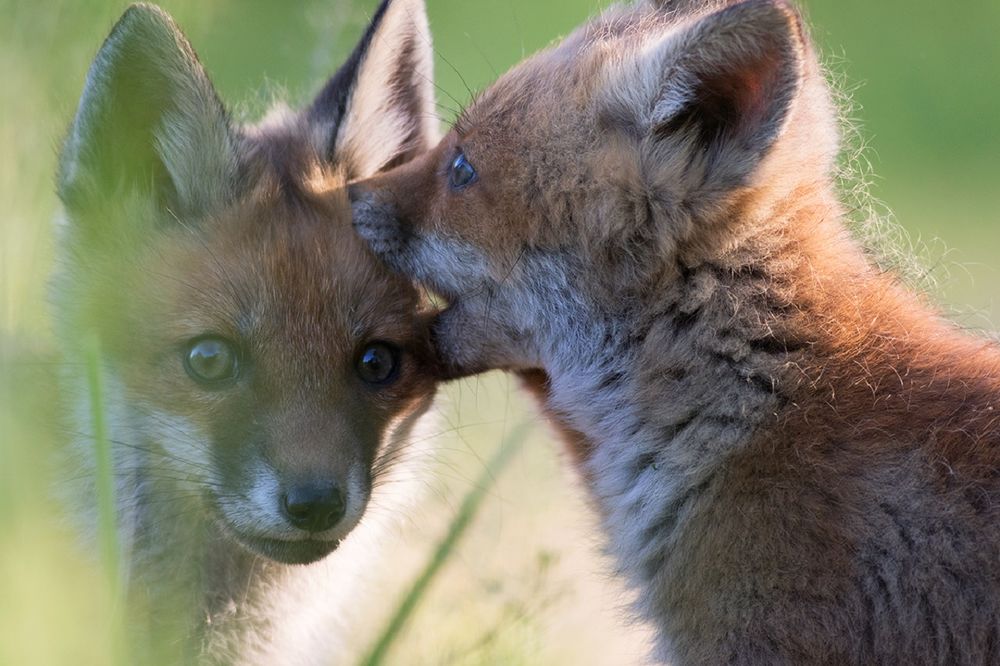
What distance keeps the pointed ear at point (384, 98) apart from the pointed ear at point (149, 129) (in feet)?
1.69

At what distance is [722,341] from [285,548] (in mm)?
1421

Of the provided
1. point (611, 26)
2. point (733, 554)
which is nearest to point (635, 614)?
point (733, 554)

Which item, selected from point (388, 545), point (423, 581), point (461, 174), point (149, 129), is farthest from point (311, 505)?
point (388, 545)

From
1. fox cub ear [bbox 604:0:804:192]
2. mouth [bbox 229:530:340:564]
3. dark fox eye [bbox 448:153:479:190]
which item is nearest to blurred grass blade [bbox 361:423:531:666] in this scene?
mouth [bbox 229:530:340:564]

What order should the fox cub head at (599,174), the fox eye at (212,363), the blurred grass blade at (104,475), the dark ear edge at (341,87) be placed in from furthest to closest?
the dark ear edge at (341,87), the fox eye at (212,363), the fox cub head at (599,174), the blurred grass blade at (104,475)

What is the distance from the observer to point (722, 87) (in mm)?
3477

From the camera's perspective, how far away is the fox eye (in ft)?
12.5

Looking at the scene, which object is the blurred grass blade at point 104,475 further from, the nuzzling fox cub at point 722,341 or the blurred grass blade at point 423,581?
the nuzzling fox cub at point 722,341

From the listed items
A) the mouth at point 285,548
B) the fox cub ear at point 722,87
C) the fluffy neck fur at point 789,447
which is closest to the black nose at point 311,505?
the mouth at point 285,548

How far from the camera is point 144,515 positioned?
4.12m

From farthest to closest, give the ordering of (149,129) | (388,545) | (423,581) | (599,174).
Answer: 1. (388,545)
2. (149,129)
3. (599,174)
4. (423,581)

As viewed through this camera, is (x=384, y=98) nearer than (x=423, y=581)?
No

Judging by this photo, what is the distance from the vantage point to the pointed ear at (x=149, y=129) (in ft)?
12.8

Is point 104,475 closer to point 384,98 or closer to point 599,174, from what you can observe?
point 599,174
